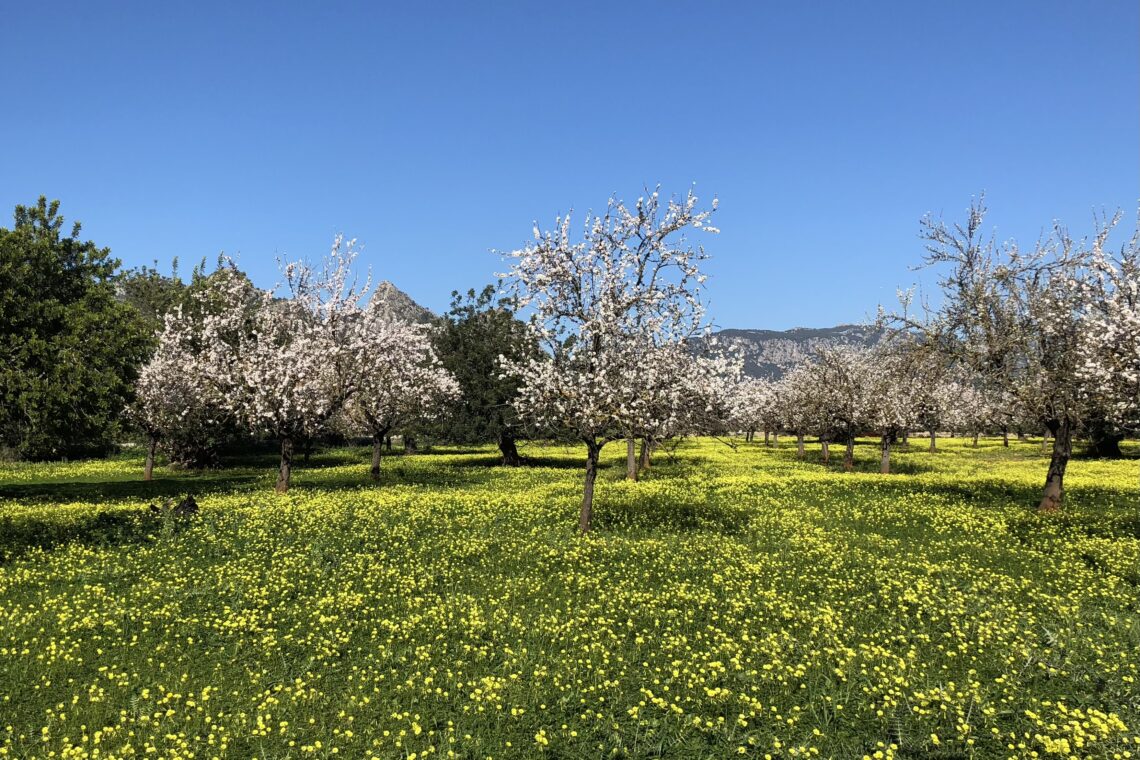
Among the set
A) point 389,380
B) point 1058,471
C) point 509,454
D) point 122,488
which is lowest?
point 122,488

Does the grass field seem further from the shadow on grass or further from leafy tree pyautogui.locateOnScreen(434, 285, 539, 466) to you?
leafy tree pyautogui.locateOnScreen(434, 285, 539, 466)

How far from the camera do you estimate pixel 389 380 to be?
38219 millimetres

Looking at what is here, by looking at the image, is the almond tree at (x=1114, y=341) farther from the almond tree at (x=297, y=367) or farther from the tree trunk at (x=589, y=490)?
the almond tree at (x=297, y=367)

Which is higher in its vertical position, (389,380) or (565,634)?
(389,380)

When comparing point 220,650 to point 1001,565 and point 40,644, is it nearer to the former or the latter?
point 40,644

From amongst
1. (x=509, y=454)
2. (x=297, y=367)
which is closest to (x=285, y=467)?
(x=297, y=367)

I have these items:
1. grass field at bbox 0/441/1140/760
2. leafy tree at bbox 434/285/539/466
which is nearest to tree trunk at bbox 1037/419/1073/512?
grass field at bbox 0/441/1140/760

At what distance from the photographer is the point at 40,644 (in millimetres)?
11570

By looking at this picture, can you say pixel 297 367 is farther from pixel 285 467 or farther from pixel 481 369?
pixel 481 369

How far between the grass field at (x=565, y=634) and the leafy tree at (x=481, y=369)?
2359 cm

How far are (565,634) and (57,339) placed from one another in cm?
2603

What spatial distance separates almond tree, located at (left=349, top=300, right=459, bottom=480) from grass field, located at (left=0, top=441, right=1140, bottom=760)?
10.9 meters

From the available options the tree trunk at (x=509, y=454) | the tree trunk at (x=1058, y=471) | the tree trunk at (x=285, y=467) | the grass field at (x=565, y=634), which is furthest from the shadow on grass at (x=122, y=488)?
the tree trunk at (x=1058, y=471)

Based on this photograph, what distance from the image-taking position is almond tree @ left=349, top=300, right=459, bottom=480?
109 feet
